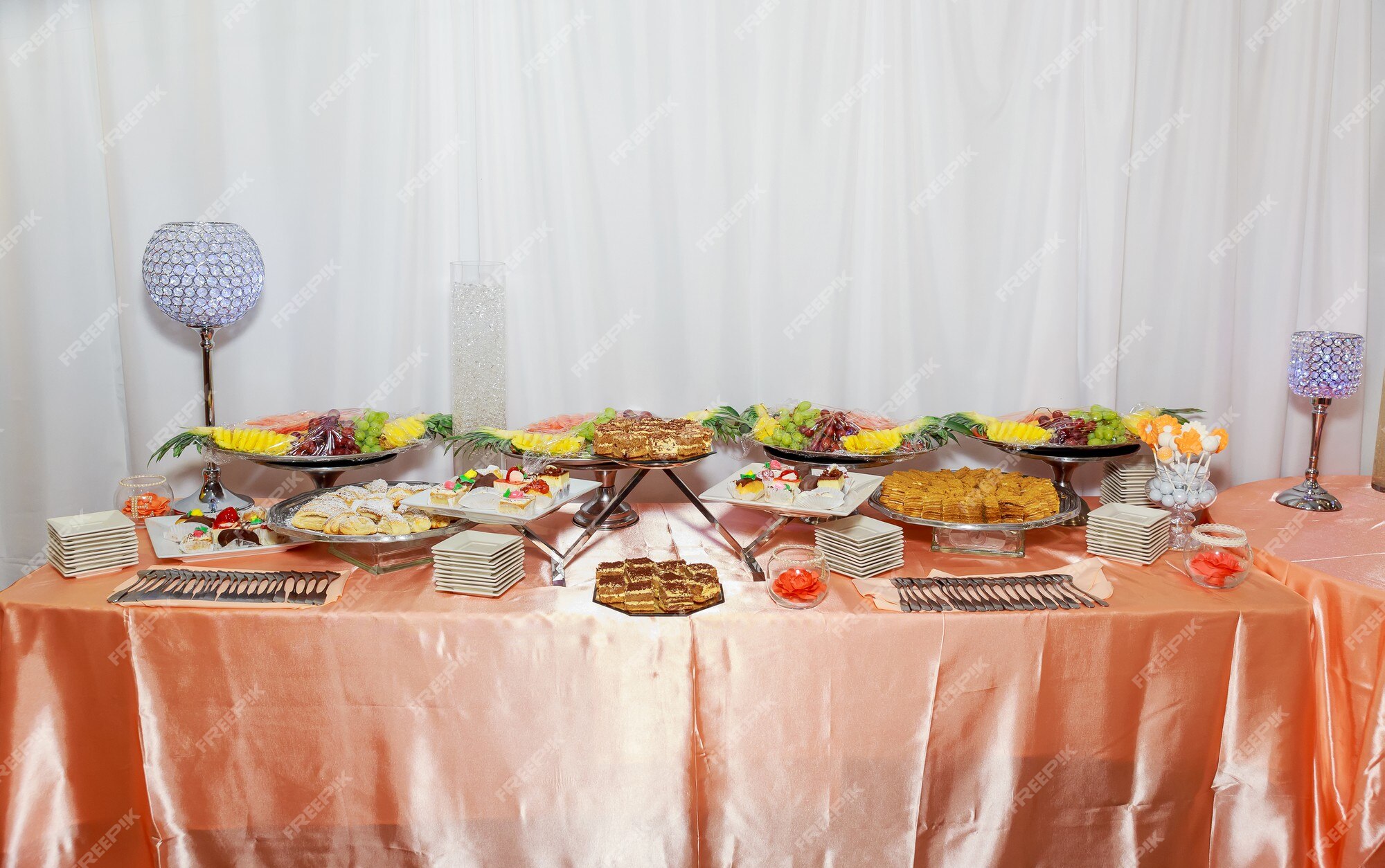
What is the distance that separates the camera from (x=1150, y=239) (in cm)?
298

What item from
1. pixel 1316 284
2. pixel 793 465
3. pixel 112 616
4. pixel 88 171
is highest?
pixel 88 171

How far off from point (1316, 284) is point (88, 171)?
3955mm

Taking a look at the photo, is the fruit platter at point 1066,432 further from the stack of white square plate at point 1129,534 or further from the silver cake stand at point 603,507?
the silver cake stand at point 603,507

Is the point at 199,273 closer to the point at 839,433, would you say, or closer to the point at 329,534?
the point at 329,534

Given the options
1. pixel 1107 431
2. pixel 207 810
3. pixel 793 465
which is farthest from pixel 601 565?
pixel 1107 431

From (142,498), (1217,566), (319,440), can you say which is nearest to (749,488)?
(1217,566)

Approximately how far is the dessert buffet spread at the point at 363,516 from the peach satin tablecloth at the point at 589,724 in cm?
29

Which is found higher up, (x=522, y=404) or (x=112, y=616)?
(x=522, y=404)

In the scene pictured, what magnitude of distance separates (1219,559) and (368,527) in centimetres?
186

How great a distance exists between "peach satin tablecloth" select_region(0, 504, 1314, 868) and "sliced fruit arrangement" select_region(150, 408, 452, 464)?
0.63 metres

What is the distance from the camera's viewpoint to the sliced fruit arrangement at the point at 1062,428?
2.50 meters

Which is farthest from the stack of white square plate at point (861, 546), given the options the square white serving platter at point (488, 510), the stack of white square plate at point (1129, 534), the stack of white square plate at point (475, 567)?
the stack of white square plate at point (475, 567)

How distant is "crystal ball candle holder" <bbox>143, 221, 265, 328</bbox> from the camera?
100 inches

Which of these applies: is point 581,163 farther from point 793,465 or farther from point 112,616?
point 112,616
